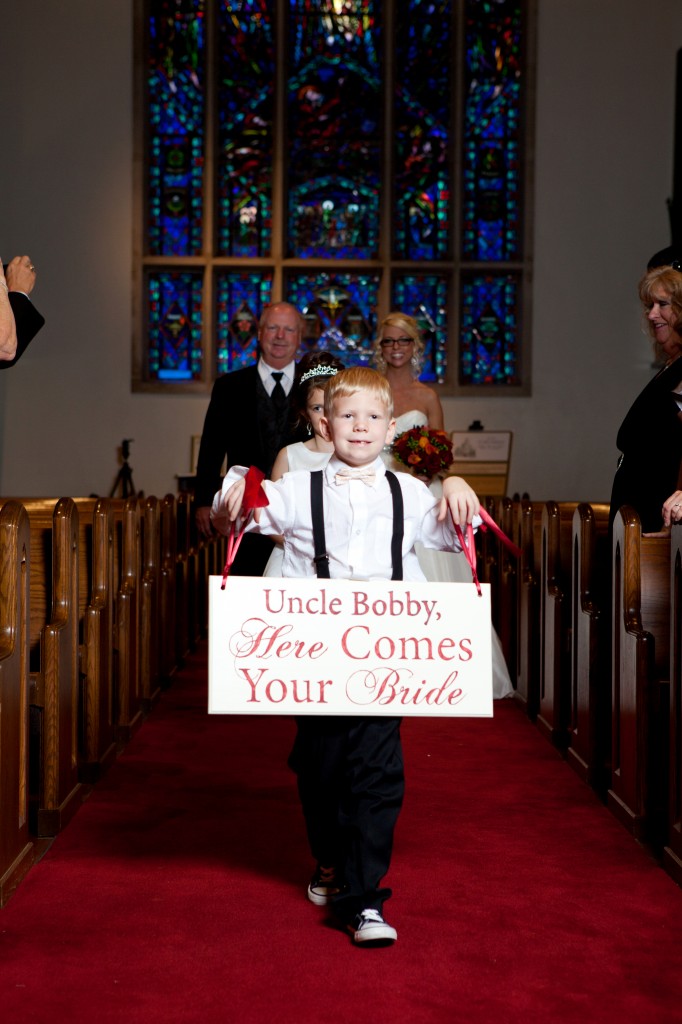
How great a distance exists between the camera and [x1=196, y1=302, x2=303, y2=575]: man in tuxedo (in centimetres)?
506

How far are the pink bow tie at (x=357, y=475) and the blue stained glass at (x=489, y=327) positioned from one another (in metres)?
8.65

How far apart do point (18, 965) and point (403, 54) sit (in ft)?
33.5

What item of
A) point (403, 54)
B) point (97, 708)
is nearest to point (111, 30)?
point (403, 54)

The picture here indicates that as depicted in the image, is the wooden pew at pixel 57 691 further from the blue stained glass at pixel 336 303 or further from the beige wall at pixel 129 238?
the blue stained glass at pixel 336 303

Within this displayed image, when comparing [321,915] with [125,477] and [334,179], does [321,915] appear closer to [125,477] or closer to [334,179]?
[125,477]

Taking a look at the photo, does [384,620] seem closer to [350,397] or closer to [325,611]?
[325,611]

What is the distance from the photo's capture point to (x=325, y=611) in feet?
7.96

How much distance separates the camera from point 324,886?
278 centimetres

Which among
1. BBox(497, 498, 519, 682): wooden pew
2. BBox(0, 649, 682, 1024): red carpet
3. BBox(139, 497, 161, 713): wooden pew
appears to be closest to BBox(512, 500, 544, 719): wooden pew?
BBox(497, 498, 519, 682): wooden pew

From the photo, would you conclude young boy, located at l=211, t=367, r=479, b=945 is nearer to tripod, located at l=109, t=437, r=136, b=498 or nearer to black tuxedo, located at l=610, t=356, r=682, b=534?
black tuxedo, located at l=610, t=356, r=682, b=534

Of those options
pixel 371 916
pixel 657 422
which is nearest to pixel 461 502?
pixel 371 916

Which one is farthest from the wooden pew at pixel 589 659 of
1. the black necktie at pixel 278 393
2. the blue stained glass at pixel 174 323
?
the blue stained glass at pixel 174 323

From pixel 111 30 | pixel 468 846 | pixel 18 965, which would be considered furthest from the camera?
pixel 111 30

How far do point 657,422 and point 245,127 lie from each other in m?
7.99
